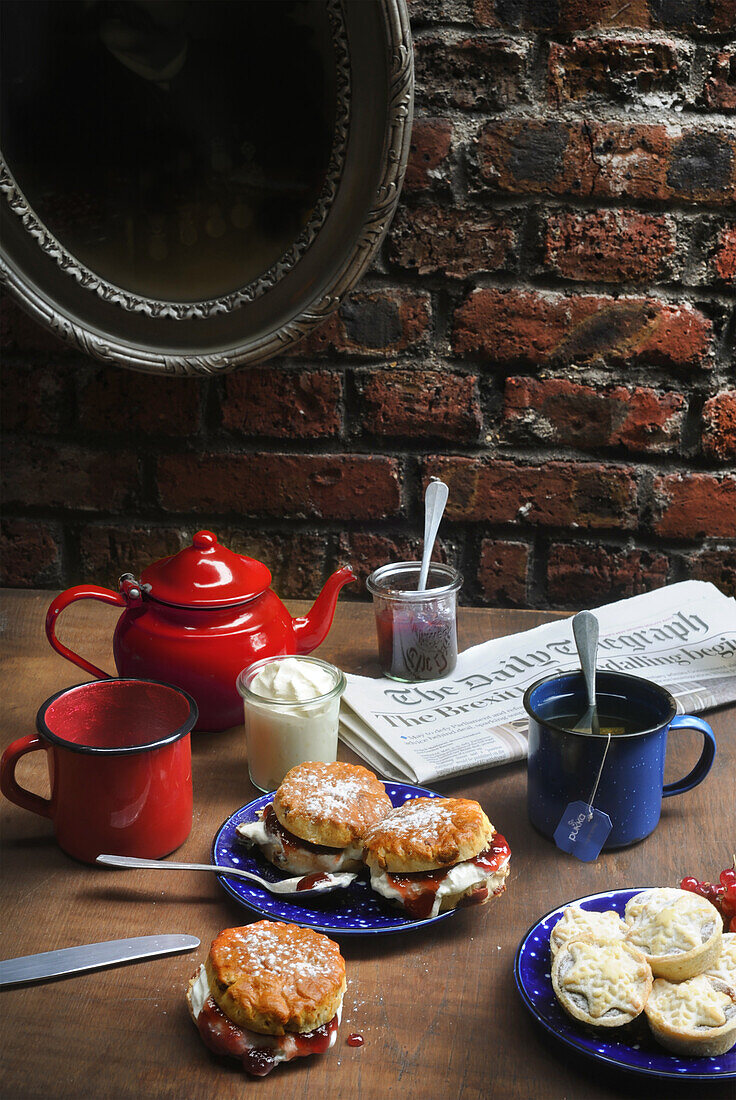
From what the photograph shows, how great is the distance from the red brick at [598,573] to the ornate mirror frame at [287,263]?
0.49m

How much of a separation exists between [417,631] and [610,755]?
0.38 metres

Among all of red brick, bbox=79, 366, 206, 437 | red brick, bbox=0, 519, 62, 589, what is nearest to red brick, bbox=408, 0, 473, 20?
red brick, bbox=79, 366, 206, 437

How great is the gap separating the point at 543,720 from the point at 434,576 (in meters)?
0.42

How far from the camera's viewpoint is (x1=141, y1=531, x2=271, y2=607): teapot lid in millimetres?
982

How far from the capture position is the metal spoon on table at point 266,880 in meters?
0.72

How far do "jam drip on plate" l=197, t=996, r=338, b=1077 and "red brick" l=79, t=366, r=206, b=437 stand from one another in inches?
36.2

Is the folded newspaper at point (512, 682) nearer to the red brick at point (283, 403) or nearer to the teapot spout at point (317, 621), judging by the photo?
the teapot spout at point (317, 621)

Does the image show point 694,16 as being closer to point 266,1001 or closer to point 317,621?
point 317,621

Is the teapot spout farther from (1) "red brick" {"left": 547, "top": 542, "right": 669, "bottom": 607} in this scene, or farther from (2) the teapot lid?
(1) "red brick" {"left": 547, "top": 542, "right": 669, "bottom": 607}

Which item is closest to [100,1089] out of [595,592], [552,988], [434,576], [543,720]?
[552,988]

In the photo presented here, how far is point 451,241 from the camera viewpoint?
1.28 m

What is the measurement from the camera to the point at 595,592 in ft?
4.61

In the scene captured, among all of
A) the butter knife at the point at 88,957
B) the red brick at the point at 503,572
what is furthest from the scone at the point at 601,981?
the red brick at the point at 503,572

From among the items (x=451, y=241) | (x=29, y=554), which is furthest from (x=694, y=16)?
(x=29, y=554)
